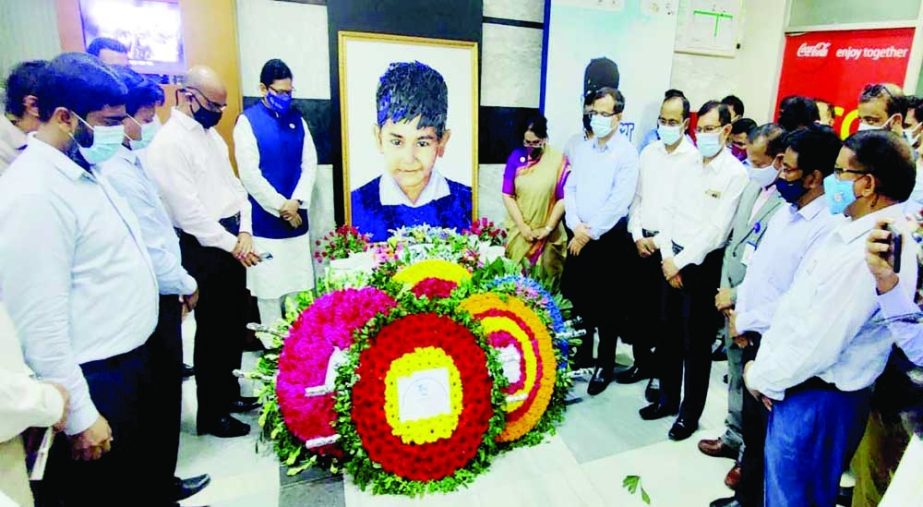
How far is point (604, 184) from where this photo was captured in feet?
10.1

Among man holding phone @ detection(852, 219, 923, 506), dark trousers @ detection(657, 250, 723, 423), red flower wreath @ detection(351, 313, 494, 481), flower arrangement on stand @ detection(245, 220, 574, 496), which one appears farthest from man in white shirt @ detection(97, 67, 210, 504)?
dark trousers @ detection(657, 250, 723, 423)

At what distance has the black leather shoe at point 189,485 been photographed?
7.05 ft

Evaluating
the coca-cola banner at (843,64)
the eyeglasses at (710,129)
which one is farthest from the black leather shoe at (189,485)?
the coca-cola banner at (843,64)

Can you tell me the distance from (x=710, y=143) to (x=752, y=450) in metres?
1.40

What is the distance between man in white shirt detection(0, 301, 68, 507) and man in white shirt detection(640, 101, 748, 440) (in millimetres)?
2438

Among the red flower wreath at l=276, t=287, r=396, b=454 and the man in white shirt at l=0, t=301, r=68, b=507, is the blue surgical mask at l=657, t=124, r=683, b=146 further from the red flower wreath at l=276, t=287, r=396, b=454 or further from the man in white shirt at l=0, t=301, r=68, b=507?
the man in white shirt at l=0, t=301, r=68, b=507

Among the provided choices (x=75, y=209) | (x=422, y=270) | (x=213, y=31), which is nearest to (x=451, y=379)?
(x=422, y=270)

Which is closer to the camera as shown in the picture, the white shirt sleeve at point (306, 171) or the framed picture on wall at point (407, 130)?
the white shirt sleeve at point (306, 171)

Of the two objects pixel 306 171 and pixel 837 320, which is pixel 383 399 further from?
pixel 306 171

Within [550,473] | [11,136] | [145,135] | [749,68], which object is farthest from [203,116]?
[749,68]

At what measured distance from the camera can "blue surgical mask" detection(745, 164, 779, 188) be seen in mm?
2344

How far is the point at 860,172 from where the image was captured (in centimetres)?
148

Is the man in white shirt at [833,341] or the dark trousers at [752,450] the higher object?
the man in white shirt at [833,341]

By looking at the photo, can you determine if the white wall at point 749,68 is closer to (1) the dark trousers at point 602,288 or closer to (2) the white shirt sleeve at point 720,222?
(1) the dark trousers at point 602,288
